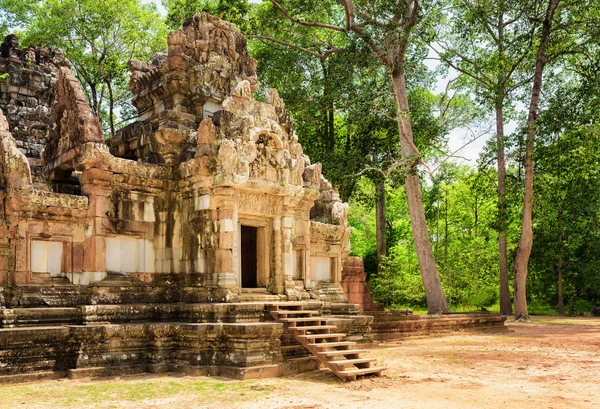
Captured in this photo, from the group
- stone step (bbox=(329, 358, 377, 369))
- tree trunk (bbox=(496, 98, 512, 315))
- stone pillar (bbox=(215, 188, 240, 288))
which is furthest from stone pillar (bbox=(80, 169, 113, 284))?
tree trunk (bbox=(496, 98, 512, 315))

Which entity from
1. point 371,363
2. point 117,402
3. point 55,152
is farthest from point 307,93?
point 117,402

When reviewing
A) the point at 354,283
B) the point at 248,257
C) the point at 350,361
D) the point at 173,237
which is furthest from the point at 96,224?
the point at 354,283

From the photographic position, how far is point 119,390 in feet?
30.2

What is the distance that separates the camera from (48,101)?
19.7 meters

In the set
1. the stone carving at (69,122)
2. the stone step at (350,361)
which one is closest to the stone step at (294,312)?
the stone step at (350,361)

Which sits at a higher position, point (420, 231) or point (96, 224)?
point (420, 231)

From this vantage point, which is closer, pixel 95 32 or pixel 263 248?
pixel 263 248

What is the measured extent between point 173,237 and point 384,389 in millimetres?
5366

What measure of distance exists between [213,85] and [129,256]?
172 inches

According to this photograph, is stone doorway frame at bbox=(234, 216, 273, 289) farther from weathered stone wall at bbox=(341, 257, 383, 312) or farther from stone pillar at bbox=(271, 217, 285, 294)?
weathered stone wall at bbox=(341, 257, 383, 312)

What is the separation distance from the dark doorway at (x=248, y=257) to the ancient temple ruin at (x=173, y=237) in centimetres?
5

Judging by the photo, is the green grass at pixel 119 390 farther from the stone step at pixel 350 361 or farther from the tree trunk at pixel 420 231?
the tree trunk at pixel 420 231

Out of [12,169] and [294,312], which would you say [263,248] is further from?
[12,169]

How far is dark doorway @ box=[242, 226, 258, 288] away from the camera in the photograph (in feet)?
46.9
